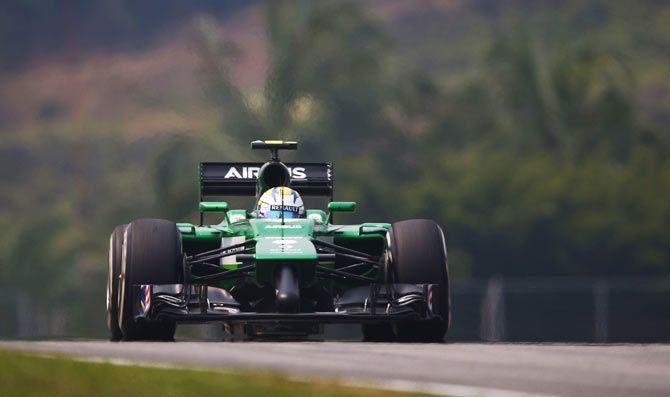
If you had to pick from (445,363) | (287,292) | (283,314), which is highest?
(287,292)

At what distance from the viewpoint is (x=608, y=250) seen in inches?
2328

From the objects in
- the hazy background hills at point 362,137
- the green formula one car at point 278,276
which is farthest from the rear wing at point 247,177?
the hazy background hills at point 362,137

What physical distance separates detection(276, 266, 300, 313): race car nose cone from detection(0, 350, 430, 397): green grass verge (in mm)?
4839

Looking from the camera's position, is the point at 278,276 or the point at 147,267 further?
the point at 147,267

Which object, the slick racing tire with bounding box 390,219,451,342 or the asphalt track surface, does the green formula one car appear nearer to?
the slick racing tire with bounding box 390,219,451,342

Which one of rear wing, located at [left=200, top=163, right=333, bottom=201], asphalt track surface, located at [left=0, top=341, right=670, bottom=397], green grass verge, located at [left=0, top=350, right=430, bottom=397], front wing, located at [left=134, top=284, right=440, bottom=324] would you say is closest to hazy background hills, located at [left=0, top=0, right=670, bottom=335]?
rear wing, located at [left=200, top=163, right=333, bottom=201]

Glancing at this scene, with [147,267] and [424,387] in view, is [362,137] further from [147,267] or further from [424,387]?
[424,387]

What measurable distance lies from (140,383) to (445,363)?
2.83 m

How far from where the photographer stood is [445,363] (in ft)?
41.6

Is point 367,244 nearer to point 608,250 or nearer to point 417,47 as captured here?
point 608,250

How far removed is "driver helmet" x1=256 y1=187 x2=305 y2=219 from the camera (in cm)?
1920

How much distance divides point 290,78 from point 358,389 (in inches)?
1322

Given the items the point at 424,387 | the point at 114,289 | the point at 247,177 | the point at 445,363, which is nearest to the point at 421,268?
the point at 114,289

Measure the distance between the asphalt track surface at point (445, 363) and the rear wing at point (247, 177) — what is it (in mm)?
5331
